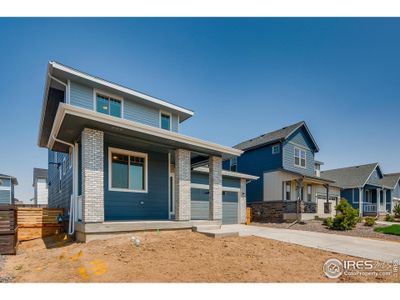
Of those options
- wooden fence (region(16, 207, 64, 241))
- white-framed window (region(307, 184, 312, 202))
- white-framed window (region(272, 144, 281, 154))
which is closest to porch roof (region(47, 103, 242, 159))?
wooden fence (region(16, 207, 64, 241))

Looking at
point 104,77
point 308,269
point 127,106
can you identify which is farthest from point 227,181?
point 308,269

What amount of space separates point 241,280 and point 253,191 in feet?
53.3

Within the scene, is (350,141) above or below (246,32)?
below

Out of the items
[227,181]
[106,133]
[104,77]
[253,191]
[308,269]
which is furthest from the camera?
[253,191]

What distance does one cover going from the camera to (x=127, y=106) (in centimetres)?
1173

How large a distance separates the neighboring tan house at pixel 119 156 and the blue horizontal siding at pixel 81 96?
0.04 meters

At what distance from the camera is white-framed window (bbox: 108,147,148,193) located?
9.33 metres

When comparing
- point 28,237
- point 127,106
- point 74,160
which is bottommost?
point 28,237

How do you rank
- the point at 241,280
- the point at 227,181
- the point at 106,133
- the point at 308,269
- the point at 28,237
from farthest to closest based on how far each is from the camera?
the point at 227,181
the point at 28,237
the point at 106,133
the point at 308,269
the point at 241,280

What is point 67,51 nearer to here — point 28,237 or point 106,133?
point 106,133

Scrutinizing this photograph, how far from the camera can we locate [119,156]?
9.64 metres

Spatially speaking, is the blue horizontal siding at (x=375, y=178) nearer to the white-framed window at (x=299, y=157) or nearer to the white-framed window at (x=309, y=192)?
the white-framed window at (x=309, y=192)

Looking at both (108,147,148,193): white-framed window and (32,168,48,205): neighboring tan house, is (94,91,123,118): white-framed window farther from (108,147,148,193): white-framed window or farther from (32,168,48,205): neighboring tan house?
(32,168,48,205): neighboring tan house

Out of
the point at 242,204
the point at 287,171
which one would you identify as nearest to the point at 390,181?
the point at 287,171
